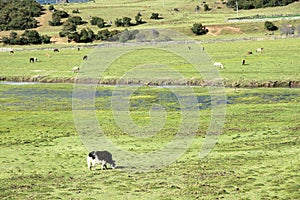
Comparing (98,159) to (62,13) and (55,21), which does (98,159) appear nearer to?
(55,21)

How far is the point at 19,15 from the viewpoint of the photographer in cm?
14350

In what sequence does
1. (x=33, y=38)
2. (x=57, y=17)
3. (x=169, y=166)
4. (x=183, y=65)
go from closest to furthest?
(x=169, y=166)
(x=183, y=65)
(x=33, y=38)
(x=57, y=17)

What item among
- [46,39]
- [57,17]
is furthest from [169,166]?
[57,17]

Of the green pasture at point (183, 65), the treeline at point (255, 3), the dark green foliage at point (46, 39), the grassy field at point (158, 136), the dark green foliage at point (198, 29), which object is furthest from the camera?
the treeline at point (255, 3)

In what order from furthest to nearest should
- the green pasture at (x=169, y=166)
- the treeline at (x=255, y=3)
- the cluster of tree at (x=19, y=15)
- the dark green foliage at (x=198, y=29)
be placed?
the treeline at (x=255, y=3) < the cluster of tree at (x=19, y=15) < the dark green foliage at (x=198, y=29) < the green pasture at (x=169, y=166)

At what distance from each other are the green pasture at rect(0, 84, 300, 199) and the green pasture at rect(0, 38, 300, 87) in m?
10.8

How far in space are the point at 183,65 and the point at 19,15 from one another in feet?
285

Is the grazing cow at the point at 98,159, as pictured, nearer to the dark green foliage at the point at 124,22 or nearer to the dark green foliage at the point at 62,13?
the dark green foliage at the point at 124,22

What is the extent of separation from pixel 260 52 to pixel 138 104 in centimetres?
3580

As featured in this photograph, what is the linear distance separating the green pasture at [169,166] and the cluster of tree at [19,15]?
100 m

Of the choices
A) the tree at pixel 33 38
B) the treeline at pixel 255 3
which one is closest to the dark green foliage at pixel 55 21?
the tree at pixel 33 38

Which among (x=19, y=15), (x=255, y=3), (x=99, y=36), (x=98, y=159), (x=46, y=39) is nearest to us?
(x=98, y=159)

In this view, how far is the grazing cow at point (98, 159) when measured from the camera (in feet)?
71.6

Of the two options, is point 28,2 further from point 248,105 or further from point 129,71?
point 248,105
